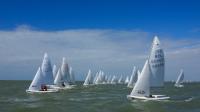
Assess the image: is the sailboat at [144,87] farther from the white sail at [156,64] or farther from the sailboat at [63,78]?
the sailboat at [63,78]

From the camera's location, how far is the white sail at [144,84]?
4791 cm

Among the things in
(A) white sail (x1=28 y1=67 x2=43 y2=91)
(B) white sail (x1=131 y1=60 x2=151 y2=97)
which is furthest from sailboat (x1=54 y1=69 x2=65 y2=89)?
(B) white sail (x1=131 y1=60 x2=151 y2=97)

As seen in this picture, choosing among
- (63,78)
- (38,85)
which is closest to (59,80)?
(63,78)

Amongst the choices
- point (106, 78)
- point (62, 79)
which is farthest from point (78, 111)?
point (106, 78)

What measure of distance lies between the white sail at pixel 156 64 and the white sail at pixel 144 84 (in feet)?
1.92

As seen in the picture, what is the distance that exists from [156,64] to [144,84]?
2948 millimetres

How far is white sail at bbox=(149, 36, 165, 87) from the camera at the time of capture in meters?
48.3

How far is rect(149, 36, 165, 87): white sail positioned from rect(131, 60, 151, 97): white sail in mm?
585

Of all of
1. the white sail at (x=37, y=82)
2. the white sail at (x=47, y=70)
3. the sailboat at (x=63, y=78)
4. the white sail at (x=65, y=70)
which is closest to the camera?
the white sail at (x=37, y=82)

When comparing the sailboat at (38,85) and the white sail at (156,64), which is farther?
the sailboat at (38,85)

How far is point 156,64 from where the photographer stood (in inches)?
1913

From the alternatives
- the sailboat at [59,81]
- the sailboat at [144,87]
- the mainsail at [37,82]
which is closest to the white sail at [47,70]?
the mainsail at [37,82]

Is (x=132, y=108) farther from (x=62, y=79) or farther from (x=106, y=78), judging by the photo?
(x=106, y=78)

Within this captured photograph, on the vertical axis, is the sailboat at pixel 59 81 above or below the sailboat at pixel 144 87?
above
